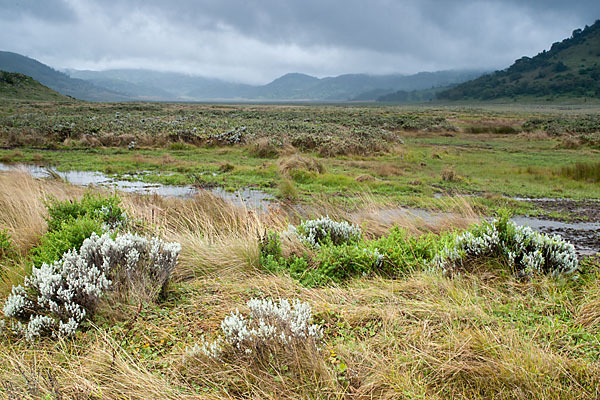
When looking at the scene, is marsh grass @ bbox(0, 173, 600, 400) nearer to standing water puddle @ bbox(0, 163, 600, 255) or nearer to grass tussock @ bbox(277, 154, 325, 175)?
standing water puddle @ bbox(0, 163, 600, 255)

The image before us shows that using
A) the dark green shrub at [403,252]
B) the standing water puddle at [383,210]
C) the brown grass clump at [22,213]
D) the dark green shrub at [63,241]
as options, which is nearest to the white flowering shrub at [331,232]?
the dark green shrub at [403,252]

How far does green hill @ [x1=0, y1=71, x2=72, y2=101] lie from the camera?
2618 inches

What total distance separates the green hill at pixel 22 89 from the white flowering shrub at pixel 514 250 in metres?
81.6

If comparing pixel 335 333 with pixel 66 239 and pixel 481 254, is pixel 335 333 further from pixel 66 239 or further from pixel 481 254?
pixel 66 239

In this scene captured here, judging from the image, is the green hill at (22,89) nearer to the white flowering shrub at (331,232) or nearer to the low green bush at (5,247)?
the low green bush at (5,247)

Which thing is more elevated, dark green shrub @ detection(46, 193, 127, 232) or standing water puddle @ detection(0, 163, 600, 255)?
dark green shrub @ detection(46, 193, 127, 232)

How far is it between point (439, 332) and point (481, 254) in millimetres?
1690

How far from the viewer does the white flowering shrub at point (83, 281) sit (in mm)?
2941

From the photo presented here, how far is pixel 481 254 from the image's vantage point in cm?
409

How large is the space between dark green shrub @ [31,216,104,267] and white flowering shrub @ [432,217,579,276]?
386 cm

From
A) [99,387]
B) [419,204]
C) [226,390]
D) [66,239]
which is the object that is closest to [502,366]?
[226,390]

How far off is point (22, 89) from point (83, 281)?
8909 cm

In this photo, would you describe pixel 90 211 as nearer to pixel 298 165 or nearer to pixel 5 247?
pixel 5 247

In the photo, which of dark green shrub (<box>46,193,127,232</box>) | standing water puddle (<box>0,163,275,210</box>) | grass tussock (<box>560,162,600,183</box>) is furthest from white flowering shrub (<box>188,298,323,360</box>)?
grass tussock (<box>560,162,600,183</box>)
